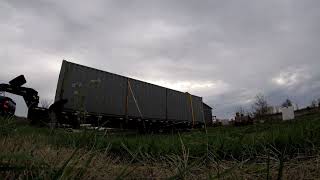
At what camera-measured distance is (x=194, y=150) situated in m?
4.57

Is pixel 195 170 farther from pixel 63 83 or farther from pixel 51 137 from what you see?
pixel 63 83

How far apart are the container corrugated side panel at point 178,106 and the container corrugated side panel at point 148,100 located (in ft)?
3.77

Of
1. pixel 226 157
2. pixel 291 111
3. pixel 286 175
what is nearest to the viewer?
pixel 286 175

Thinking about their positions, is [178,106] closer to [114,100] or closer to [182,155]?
[114,100]

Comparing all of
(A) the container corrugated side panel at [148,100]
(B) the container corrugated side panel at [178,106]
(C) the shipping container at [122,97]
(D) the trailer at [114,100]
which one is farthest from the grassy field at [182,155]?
(B) the container corrugated side panel at [178,106]

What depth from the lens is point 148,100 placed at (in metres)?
26.6

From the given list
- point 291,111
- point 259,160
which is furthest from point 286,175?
point 291,111

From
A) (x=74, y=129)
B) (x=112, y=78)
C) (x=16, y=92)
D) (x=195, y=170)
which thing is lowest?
(x=195, y=170)

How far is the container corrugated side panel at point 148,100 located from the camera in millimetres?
24406

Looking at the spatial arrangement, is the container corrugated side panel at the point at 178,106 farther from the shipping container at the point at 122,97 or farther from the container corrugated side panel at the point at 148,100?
the container corrugated side panel at the point at 148,100

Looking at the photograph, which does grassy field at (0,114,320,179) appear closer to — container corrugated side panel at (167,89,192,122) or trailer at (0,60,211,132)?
trailer at (0,60,211,132)

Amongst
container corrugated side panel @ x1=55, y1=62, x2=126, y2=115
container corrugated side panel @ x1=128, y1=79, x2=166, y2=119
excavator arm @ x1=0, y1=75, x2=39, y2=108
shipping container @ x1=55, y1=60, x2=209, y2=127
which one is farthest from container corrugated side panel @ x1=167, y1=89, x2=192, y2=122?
excavator arm @ x1=0, y1=75, x2=39, y2=108

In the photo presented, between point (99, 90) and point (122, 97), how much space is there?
2722 mm

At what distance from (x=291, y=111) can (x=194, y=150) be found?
35.8m
